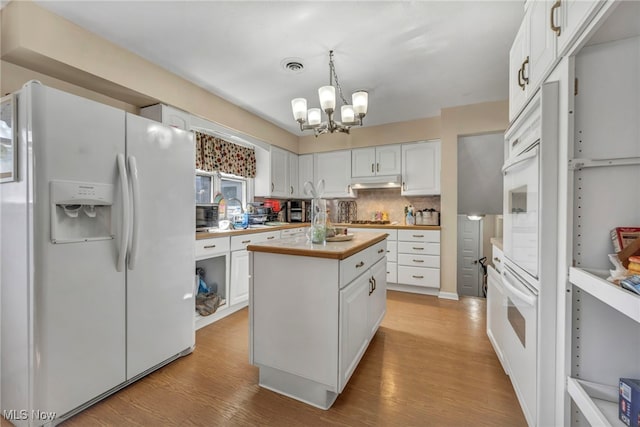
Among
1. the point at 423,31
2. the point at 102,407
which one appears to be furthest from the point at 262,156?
the point at 102,407

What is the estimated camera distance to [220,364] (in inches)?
77.1

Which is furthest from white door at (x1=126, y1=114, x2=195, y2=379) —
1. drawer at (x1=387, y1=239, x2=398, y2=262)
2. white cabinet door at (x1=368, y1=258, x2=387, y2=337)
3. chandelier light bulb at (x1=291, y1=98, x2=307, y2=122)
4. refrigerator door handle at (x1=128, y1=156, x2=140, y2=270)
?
drawer at (x1=387, y1=239, x2=398, y2=262)

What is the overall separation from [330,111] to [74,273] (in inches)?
74.1

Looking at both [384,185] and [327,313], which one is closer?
[327,313]

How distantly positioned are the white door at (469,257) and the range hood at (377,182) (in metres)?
1.37

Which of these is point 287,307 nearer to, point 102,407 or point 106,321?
point 106,321

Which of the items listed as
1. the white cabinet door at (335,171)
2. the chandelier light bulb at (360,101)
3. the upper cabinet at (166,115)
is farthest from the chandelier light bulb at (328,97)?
the white cabinet door at (335,171)

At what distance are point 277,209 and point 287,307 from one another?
281cm

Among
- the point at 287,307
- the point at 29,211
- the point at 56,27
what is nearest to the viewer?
the point at 29,211

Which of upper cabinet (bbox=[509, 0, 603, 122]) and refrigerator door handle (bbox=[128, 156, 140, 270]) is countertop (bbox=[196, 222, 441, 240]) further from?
upper cabinet (bbox=[509, 0, 603, 122])

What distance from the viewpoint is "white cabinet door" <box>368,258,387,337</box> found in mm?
2064

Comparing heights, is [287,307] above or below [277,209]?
below

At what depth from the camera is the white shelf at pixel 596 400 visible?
79 centimetres

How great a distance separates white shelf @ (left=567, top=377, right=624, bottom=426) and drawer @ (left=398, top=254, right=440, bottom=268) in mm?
2613
